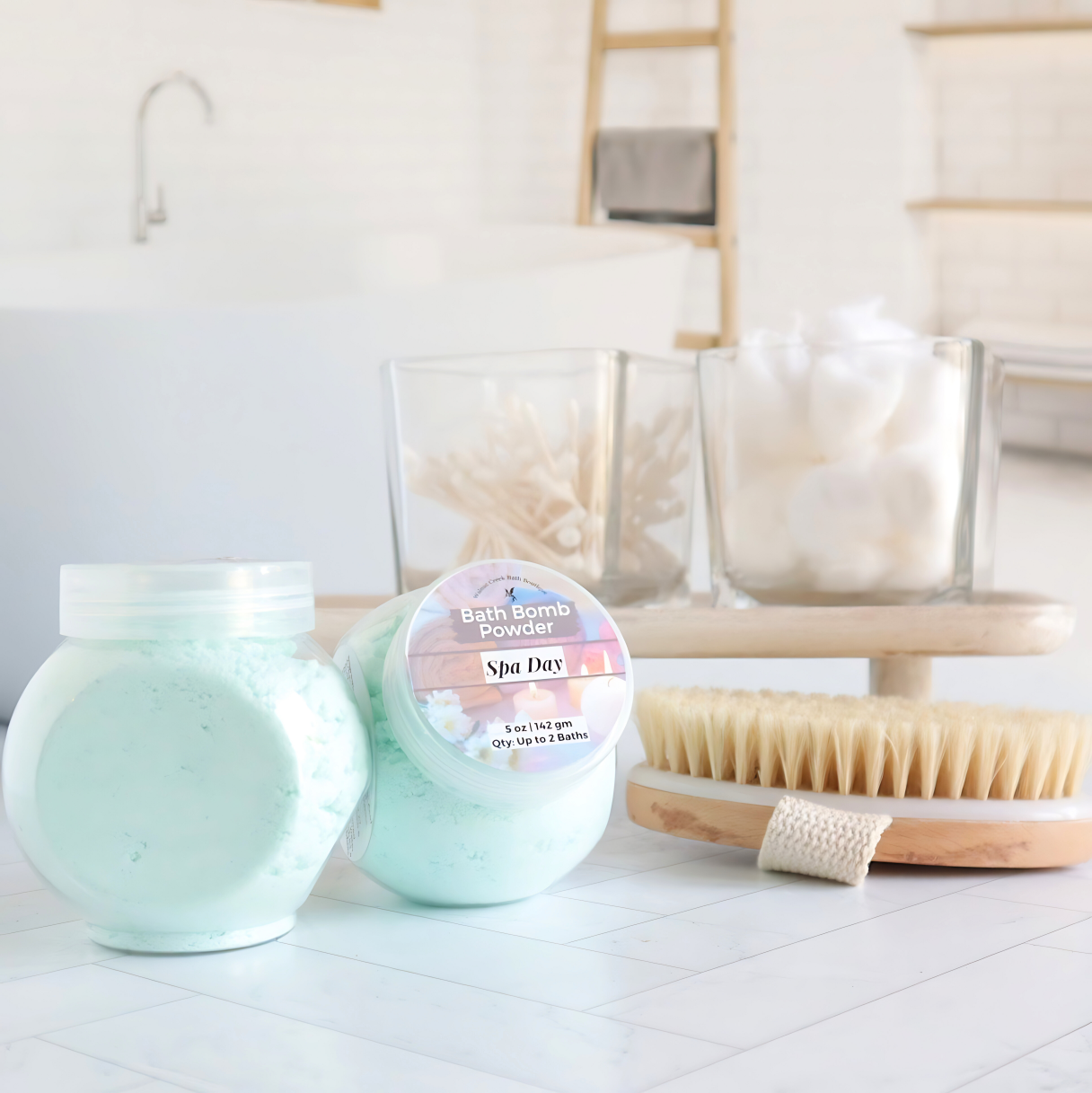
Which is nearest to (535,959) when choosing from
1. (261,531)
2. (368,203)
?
(261,531)

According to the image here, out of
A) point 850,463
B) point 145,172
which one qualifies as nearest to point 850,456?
point 850,463

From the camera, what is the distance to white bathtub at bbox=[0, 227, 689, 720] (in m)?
1.54

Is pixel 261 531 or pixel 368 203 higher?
pixel 368 203

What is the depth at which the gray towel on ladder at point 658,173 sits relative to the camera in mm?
3773

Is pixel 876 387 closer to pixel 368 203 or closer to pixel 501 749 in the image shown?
pixel 501 749

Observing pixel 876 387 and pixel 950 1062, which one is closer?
pixel 950 1062

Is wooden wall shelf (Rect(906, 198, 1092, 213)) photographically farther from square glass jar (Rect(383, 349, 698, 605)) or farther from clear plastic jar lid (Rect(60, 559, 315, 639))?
clear plastic jar lid (Rect(60, 559, 315, 639))

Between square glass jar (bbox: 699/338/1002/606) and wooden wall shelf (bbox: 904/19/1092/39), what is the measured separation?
278 cm

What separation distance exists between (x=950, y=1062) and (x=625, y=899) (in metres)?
0.28

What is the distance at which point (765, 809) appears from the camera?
87cm

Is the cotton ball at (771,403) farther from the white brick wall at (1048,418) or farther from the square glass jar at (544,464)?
the white brick wall at (1048,418)

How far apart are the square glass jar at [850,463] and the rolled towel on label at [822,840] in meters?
0.20

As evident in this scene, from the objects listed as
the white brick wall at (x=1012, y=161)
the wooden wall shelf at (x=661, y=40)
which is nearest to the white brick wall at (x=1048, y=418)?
the white brick wall at (x=1012, y=161)

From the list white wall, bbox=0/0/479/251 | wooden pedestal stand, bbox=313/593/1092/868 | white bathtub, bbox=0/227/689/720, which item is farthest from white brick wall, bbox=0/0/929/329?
wooden pedestal stand, bbox=313/593/1092/868
